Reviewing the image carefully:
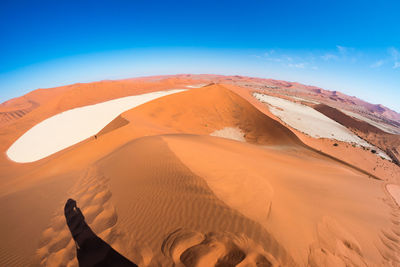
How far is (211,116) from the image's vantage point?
15156 millimetres

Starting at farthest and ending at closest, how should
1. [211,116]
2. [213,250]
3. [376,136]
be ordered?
1. [376,136]
2. [211,116]
3. [213,250]

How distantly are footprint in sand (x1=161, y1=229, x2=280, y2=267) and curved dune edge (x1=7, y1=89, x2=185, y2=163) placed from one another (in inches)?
469

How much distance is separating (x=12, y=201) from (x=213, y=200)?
6425 mm

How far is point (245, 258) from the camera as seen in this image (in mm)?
2359

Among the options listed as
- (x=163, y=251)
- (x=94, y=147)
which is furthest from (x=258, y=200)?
(x=94, y=147)

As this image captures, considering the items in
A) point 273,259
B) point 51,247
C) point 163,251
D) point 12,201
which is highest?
point 273,259

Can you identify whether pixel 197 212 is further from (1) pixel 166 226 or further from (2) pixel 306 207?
(2) pixel 306 207

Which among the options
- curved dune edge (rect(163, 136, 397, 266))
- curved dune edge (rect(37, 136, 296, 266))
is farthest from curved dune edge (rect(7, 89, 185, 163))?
curved dune edge (rect(163, 136, 397, 266))

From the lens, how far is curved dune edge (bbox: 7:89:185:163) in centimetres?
1026

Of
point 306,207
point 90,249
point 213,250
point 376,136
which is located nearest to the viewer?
point 213,250

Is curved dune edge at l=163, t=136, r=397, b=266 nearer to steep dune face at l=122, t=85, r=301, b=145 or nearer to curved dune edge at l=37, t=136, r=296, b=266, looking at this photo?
curved dune edge at l=37, t=136, r=296, b=266

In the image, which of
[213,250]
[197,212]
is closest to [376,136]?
[197,212]

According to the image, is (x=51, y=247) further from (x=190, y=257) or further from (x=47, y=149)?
(x=47, y=149)

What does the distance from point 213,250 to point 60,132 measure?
1597 centimetres
